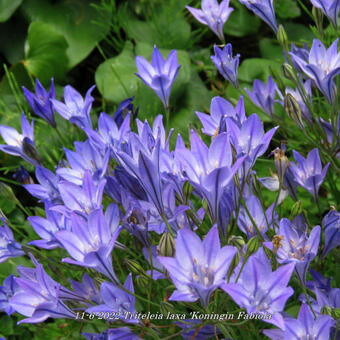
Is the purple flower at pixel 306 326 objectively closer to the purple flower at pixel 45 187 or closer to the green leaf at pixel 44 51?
the purple flower at pixel 45 187

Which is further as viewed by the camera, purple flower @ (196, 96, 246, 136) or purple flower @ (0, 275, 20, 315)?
purple flower @ (0, 275, 20, 315)

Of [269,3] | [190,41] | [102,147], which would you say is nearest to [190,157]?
[102,147]

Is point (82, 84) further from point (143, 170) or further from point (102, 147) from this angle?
point (143, 170)

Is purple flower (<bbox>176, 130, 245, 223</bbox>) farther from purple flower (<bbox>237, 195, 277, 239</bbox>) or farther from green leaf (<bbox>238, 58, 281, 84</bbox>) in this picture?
green leaf (<bbox>238, 58, 281, 84</bbox>)

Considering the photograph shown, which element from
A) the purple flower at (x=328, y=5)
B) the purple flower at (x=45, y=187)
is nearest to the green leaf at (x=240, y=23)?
the purple flower at (x=328, y=5)

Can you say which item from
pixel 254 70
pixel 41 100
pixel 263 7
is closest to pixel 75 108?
pixel 41 100

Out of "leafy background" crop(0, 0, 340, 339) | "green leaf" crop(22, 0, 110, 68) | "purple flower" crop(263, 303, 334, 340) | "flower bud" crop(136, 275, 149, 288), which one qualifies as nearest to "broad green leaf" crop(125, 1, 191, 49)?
"leafy background" crop(0, 0, 340, 339)
